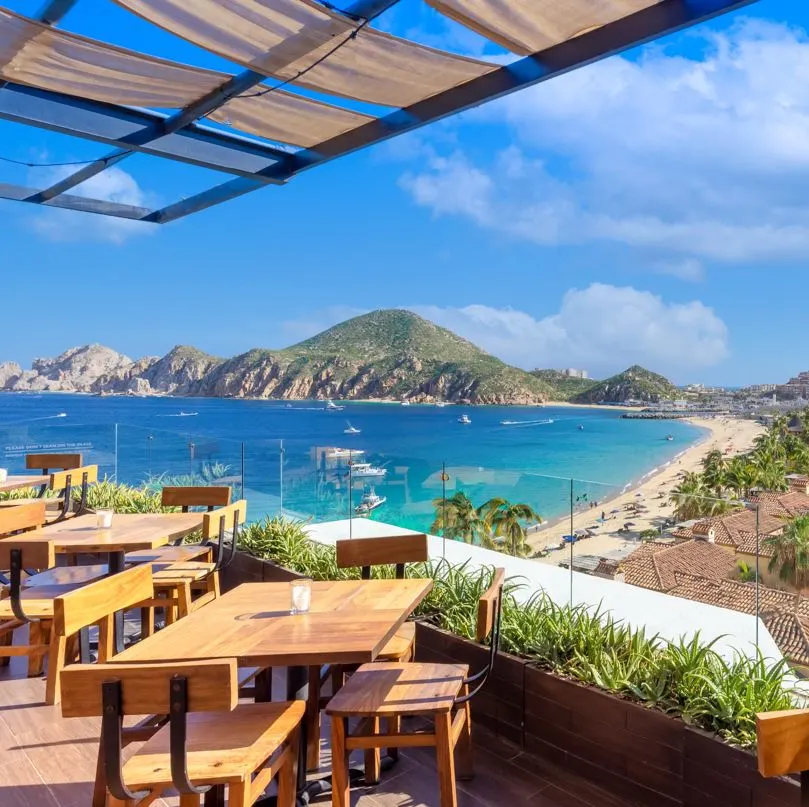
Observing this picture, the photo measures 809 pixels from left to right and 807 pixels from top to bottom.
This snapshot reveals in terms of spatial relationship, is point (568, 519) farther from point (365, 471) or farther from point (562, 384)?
point (562, 384)

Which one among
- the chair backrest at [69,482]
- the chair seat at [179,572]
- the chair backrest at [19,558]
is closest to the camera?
the chair backrest at [19,558]

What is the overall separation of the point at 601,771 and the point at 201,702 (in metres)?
1.80

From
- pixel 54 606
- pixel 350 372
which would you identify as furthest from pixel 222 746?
pixel 350 372

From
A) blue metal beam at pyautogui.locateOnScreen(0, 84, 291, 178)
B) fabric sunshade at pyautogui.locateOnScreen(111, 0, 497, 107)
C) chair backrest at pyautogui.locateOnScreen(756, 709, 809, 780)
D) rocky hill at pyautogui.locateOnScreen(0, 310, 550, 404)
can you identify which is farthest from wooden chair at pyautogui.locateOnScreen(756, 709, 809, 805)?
rocky hill at pyautogui.locateOnScreen(0, 310, 550, 404)

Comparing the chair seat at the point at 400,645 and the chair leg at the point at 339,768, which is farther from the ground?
the chair seat at the point at 400,645

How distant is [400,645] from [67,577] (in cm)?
224

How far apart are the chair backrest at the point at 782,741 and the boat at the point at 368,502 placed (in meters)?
5.14

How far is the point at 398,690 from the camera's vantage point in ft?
8.36

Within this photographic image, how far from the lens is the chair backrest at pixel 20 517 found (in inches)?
161

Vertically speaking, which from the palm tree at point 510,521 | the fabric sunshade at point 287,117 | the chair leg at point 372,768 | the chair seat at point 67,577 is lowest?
the chair leg at point 372,768

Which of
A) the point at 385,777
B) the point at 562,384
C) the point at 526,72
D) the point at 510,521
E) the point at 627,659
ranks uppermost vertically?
the point at 562,384

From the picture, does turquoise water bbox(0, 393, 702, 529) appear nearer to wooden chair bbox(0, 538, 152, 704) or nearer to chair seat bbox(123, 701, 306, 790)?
chair seat bbox(123, 701, 306, 790)

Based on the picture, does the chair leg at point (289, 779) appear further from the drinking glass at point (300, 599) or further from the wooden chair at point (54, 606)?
the wooden chair at point (54, 606)

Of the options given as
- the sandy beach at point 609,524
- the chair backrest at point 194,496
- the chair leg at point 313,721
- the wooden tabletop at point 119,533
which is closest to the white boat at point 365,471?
the chair backrest at point 194,496
